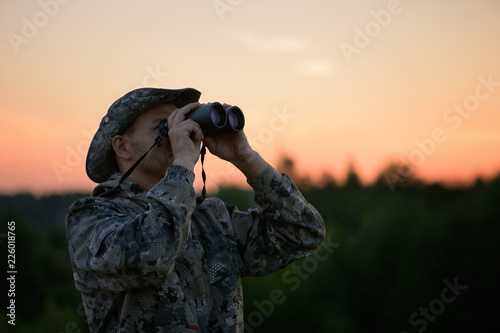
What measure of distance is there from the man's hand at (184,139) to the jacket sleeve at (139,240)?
56 millimetres

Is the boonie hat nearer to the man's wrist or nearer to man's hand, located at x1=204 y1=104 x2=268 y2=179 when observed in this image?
man's hand, located at x1=204 y1=104 x2=268 y2=179

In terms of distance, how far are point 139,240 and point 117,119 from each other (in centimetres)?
74

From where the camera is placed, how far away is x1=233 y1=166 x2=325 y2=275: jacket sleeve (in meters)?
2.45

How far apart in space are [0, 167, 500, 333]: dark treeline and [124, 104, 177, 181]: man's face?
294 inches

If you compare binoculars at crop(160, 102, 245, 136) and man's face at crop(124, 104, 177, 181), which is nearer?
binoculars at crop(160, 102, 245, 136)

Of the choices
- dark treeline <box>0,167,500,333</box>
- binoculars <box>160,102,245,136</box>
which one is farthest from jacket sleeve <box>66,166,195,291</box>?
dark treeline <box>0,167,500,333</box>

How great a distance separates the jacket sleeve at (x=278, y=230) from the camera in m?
2.45

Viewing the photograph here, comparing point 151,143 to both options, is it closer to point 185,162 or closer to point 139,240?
point 185,162

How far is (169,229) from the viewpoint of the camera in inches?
76.2

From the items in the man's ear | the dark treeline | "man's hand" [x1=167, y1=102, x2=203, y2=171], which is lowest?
the dark treeline

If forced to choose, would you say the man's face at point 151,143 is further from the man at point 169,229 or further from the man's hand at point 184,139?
the man's hand at point 184,139

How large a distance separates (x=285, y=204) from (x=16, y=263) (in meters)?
11.4

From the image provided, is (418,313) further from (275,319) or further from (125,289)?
(125,289)

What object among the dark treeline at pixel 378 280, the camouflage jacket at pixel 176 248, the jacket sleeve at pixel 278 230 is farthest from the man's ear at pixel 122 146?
the dark treeline at pixel 378 280
